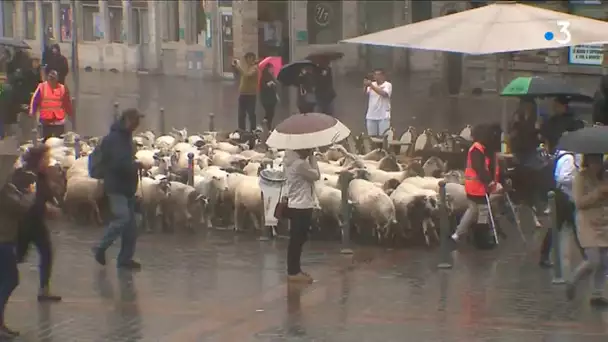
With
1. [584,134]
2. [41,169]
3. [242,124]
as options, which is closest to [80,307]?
[41,169]

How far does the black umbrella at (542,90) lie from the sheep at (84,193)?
596 centimetres

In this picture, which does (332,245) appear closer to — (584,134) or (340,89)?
(584,134)

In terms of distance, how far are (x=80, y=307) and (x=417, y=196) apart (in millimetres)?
4730

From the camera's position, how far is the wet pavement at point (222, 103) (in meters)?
27.9

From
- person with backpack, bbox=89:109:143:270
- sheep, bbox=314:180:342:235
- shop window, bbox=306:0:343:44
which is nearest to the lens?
person with backpack, bbox=89:109:143:270

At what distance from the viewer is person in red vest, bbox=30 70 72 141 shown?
20.2 m

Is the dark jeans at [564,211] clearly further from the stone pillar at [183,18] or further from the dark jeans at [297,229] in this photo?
the stone pillar at [183,18]

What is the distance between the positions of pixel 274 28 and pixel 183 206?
87.6 feet

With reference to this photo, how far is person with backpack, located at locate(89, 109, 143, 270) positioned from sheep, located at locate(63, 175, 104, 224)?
9.30 ft

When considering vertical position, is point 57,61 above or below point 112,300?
above

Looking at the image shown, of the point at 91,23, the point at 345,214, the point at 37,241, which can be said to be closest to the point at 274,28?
the point at 91,23

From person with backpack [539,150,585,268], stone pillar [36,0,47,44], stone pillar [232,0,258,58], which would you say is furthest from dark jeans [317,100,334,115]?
stone pillar [36,0,47,44]

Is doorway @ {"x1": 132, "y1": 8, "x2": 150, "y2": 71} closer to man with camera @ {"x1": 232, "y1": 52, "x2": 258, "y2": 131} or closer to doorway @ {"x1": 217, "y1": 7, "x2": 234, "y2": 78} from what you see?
doorway @ {"x1": 217, "y1": 7, "x2": 234, "y2": 78}

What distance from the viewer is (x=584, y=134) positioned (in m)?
11.5
